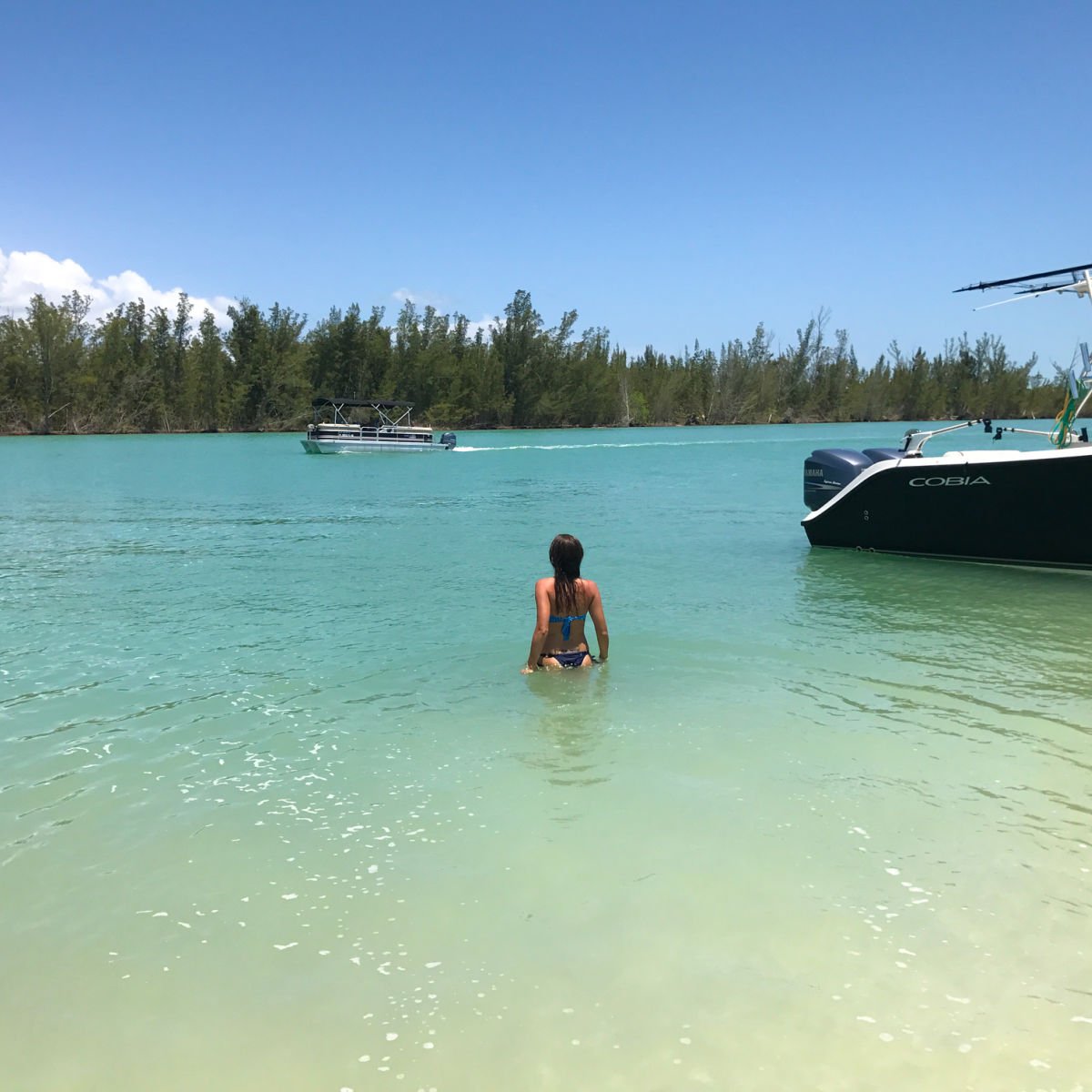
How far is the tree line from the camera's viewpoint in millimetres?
92812

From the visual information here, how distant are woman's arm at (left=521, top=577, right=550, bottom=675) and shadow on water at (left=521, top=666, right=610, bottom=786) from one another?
0.59 feet

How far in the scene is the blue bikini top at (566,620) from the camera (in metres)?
7.03

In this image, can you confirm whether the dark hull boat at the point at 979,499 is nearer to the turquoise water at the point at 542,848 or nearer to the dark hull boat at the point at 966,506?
the dark hull boat at the point at 966,506

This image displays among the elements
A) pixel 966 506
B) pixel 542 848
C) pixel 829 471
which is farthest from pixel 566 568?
pixel 829 471

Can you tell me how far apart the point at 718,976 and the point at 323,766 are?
9.72 ft

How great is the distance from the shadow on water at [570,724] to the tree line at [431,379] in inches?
3790

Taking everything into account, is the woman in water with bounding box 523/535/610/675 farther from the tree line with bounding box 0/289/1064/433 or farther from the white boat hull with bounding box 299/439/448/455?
the tree line with bounding box 0/289/1064/433

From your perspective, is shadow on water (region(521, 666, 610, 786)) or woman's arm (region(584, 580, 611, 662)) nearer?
shadow on water (region(521, 666, 610, 786))

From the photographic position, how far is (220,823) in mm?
4832

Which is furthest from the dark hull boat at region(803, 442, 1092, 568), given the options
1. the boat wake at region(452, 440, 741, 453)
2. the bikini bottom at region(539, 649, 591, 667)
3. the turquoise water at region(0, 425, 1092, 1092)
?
the boat wake at region(452, 440, 741, 453)

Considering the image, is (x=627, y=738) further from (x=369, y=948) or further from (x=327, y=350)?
(x=327, y=350)

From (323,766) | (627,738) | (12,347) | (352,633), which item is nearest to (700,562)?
(352,633)

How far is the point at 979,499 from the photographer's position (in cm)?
1252

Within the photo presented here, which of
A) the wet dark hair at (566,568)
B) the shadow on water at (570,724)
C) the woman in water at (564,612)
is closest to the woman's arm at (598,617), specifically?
the woman in water at (564,612)
